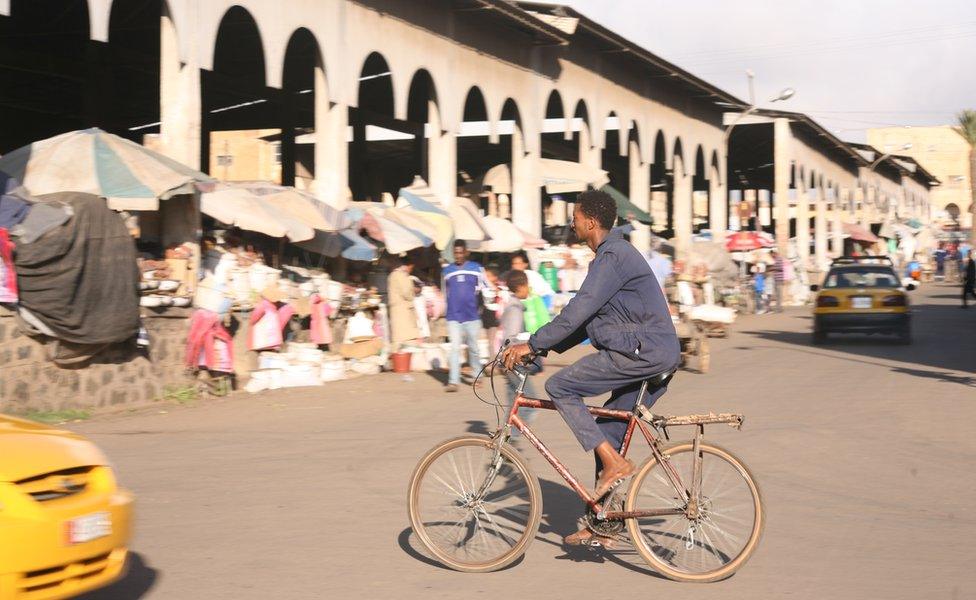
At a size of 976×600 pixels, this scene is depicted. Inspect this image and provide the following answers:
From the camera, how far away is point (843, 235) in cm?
6619

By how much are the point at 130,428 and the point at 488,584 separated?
300 inches

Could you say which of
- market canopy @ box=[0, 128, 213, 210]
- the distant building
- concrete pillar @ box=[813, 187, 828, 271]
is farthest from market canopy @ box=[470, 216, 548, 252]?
the distant building

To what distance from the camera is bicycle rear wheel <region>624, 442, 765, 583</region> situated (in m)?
6.12

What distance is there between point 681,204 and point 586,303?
37.1 meters

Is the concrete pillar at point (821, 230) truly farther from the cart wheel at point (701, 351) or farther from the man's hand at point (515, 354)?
the man's hand at point (515, 354)

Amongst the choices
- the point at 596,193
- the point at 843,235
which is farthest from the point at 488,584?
the point at 843,235

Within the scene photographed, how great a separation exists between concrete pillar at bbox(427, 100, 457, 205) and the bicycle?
63.8ft

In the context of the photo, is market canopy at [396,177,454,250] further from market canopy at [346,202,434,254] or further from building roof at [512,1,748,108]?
building roof at [512,1,748,108]

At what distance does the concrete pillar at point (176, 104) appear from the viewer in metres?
16.8

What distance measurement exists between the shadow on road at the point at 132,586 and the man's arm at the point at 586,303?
238cm

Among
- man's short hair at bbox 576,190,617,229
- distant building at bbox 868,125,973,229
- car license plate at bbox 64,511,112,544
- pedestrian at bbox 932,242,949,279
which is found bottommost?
car license plate at bbox 64,511,112,544

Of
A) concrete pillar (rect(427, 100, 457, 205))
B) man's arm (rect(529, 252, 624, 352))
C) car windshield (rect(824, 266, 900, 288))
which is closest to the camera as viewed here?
man's arm (rect(529, 252, 624, 352))

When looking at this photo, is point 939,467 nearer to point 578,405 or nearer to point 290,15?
point 578,405

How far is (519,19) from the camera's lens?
27.3m
